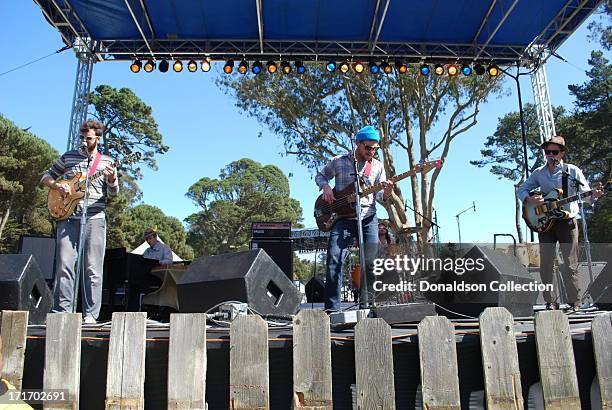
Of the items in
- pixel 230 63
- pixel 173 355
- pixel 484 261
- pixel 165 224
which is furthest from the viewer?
pixel 165 224

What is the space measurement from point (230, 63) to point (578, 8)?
18.4ft

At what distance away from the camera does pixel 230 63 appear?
8.84 metres

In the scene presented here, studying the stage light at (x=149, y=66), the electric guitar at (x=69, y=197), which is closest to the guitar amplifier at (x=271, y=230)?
the stage light at (x=149, y=66)

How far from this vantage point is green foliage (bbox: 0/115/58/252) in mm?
18375

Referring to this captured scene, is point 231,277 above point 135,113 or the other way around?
the other way around

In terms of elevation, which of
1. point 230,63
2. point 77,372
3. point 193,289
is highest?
point 230,63

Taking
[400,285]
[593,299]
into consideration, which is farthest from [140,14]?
[593,299]

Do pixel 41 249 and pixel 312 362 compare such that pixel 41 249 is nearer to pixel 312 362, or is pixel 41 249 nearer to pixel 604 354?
pixel 312 362

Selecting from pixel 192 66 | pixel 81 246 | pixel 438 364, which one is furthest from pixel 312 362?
pixel 192 66

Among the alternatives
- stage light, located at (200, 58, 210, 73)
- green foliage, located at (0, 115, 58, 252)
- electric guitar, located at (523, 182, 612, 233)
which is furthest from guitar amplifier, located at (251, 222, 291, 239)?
green foliage, located at (0, 115, 58, 252)

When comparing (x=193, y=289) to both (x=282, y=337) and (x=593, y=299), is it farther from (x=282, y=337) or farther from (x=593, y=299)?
(x=593, y=299)

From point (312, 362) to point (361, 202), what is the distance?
213 cm

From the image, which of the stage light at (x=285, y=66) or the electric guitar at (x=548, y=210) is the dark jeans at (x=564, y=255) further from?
the stage light at (x=285, y=66)

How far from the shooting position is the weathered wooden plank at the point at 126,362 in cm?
213
